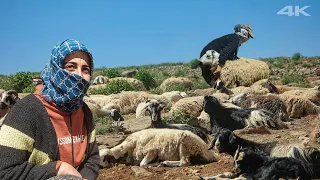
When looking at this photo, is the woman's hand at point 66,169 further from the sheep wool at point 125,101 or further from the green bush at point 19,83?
the green bush at point 19,83

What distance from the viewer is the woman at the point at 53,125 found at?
2.56m

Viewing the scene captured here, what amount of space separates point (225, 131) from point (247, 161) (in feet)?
3.37

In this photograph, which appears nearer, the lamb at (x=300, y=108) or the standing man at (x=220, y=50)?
the lamb at (x=300, y=108)

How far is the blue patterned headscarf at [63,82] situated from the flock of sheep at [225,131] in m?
3.73

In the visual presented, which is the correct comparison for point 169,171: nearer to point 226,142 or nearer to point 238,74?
point 226,142

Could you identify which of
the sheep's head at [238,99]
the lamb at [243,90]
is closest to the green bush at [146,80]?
the lamb at [243,90]

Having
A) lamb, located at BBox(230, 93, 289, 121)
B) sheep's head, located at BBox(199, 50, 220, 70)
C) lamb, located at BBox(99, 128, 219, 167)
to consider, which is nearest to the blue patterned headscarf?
lamb, located at BBox(99, 128, 219, 167)

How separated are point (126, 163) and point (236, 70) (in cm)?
1024

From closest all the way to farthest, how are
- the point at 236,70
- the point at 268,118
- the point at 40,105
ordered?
the point at 40,105, the point at 268,118, the point at 236,70

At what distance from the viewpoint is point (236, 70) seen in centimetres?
1697

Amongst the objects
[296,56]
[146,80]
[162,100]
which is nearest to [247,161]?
[162,100]

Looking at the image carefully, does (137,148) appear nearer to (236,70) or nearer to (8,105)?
(8,105)

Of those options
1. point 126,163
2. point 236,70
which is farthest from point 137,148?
point 236,70

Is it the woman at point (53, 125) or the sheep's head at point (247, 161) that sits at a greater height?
the woman at point (53, 125)
